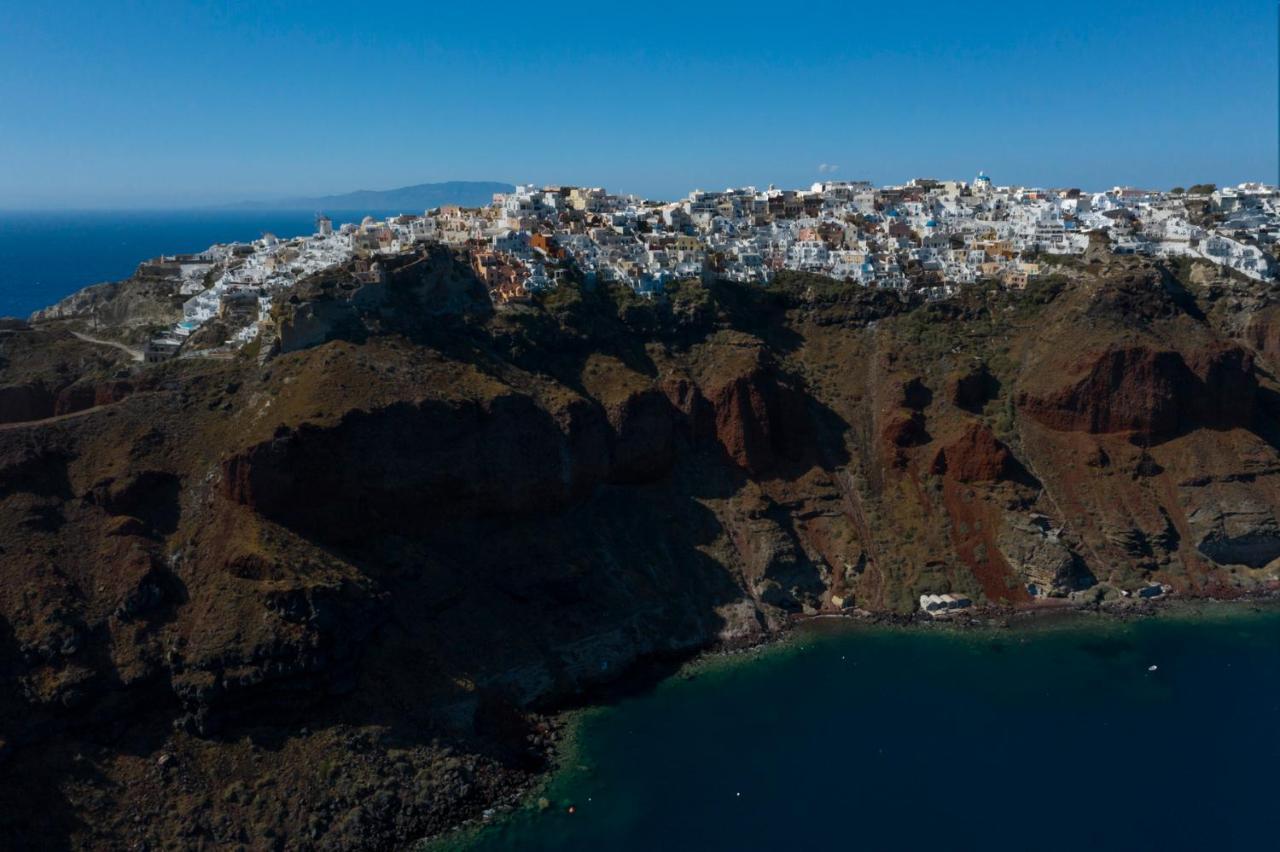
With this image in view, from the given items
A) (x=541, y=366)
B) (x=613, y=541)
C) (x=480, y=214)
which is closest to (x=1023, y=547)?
(x=613, y=541)

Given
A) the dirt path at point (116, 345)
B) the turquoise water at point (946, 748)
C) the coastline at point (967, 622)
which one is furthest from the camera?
the dirt path at point (116, 345)

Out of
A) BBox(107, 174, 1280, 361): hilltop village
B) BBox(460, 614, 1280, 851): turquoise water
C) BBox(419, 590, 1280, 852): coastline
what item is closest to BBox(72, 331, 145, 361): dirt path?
BBox(107, 174, 1280, 361): hilltop village

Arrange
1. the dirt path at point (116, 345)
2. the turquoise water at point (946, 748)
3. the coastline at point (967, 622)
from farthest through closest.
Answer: the dirt path at point (116, 345) → the coastline at point (967, 622) → the turquoise water at point (946, 748)

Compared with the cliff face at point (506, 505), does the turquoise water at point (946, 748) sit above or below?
below

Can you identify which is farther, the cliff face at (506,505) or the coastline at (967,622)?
the coastline at (967,622)

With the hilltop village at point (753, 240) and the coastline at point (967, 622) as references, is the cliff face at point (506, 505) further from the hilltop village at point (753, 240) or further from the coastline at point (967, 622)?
the hilltop village at point (753, 240)

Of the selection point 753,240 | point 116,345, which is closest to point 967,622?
point 753,240

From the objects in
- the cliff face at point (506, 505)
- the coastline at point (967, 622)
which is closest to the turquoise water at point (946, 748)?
the coastline at point (967, 622)

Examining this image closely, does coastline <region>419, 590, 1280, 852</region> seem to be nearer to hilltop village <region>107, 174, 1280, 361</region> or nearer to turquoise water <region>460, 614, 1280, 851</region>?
turquoise water <region>460, 614, 1280, 851</region>
